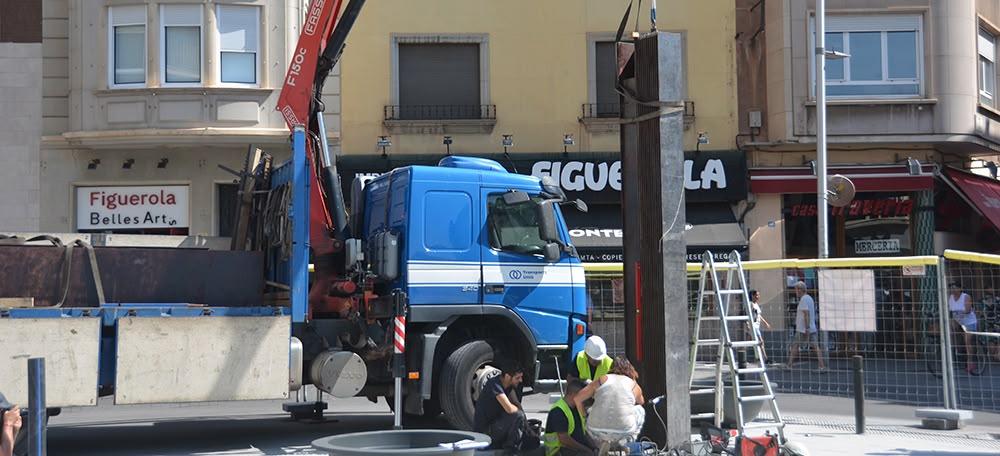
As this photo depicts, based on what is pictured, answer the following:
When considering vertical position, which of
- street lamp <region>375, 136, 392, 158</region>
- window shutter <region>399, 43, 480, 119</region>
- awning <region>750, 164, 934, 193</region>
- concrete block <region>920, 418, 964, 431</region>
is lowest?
concrete block <region>920, 418, 964, 431</region>

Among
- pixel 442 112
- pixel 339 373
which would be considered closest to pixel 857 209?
pixel 442 112

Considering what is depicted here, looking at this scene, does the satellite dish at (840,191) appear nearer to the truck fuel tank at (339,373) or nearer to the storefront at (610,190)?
the storefront at (610,190)

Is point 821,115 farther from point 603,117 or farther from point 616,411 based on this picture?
point 616,411

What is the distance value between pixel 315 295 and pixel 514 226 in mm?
2348

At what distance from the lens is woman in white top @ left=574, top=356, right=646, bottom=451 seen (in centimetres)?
988

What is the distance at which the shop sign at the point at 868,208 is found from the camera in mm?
24547

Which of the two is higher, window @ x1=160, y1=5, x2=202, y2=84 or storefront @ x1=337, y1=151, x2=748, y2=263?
window @ x1=160, y1=5, x2=202, y2=84

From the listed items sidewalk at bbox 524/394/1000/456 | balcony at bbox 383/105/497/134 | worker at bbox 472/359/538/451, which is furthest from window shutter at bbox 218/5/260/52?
worker at bbox 472/359/538/451

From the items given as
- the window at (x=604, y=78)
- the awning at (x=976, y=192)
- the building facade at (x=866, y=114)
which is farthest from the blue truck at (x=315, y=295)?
the awning at (x=976, y=192)

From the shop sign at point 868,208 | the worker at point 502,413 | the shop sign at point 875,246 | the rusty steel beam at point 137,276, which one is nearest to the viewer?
the worker at point 502,413

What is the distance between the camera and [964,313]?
43.1ft

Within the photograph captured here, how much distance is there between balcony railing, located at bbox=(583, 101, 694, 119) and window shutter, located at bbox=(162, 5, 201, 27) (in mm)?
8037

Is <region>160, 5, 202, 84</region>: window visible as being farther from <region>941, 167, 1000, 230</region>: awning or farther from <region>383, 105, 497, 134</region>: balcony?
<region>941, 167, 1000, 230</region>: awning

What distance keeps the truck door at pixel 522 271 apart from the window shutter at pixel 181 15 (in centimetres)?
1192
